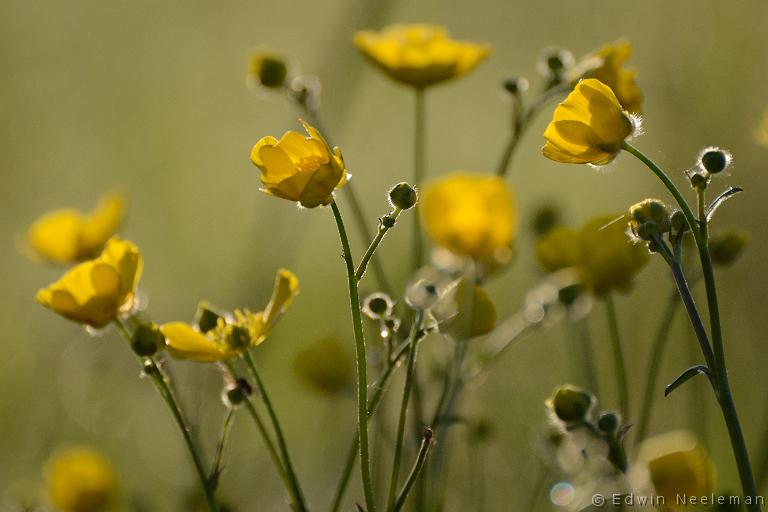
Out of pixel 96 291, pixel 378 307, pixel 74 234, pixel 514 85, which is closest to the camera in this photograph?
pixel 378 307

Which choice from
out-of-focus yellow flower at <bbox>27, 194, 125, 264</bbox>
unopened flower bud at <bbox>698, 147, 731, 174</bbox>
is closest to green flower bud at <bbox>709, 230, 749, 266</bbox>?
unopened flower bud at <bbox>698, 147, 731, 174</bbox>

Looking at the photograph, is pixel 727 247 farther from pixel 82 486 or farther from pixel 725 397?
pixel 82 486

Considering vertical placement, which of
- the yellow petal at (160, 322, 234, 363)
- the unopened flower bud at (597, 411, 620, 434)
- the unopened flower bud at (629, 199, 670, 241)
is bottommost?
the unopened flower bud at (597, 411, 620, 434)

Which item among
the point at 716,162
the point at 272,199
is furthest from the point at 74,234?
the point at 272,199

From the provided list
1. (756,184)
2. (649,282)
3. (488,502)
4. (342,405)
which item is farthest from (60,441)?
(756,184)

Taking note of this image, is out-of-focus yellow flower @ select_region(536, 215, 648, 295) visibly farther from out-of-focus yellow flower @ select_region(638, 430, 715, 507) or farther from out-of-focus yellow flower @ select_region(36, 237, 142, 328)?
out-of-focus yellow flower @ select_region(36, 237, 142, 328)

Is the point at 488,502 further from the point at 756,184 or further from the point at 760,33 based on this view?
the point at 760,33

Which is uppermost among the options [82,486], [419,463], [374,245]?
[374,245]
